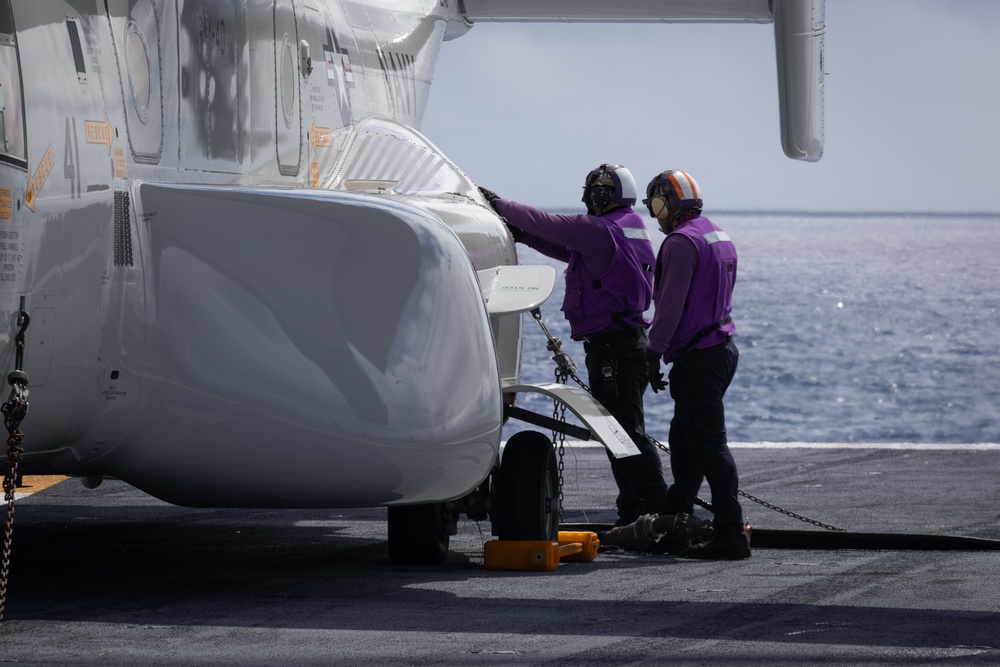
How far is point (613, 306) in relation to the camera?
31.3 ft

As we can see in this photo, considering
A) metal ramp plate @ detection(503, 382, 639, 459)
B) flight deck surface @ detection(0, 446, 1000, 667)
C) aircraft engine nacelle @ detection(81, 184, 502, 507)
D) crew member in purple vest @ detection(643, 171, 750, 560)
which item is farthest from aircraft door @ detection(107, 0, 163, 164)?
crew member in purple vest @ detection(643, 171, 750, 560)

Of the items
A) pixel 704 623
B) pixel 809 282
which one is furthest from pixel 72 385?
pixel 809 282

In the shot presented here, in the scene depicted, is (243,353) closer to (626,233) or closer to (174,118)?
(174,118)

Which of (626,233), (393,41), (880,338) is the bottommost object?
(880,338)

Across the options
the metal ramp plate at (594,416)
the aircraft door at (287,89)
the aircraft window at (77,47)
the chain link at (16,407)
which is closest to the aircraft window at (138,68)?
the aircraft window at (77,47)

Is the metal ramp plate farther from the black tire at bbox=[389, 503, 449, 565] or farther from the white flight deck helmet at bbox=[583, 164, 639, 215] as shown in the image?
the white flight deck helmet at bbox=[583, 164, 639, 215]

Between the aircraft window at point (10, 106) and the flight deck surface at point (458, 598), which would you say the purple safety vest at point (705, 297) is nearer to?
the flight deck surface at point (458, 598)

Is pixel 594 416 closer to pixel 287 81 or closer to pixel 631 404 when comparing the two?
pixel 631 404

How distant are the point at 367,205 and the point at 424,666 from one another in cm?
219

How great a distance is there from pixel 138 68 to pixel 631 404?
3520mm

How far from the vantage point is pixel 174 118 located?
7.41m

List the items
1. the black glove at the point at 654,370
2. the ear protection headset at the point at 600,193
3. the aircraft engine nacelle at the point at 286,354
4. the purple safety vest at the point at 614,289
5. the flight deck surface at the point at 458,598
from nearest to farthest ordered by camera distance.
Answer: the flight deck surface at the point at 458,598 < the aircraft engine nacelle at the point at 286,354 < the black glove at the point at 654,370 < the purple safety vest at the point at 614,289 < the ear protection headset at the point at 600,193

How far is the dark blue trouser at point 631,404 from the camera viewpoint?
31.0 feet

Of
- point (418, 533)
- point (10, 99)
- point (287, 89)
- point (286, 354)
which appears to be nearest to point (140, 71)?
point (10, 99)
